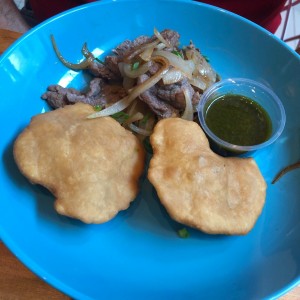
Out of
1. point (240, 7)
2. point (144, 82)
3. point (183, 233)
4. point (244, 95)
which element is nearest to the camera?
point (183, 233)

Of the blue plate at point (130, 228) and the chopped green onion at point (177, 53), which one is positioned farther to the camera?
the chopped green onion at point (177, 53)

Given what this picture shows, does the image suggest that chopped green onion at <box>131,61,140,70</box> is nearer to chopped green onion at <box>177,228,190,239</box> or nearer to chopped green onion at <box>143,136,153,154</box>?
chopped green onion at <box>143,136,153,154</box>

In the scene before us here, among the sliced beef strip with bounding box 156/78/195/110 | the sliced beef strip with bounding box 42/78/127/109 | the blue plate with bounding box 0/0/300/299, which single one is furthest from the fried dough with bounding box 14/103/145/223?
the sliced beef strip with bounding box 156/78/195/110

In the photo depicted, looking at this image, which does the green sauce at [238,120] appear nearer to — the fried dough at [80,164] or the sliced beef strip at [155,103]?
the sliced beef strip at [155,103]

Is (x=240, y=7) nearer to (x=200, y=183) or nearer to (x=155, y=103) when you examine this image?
(x=155, y=103)

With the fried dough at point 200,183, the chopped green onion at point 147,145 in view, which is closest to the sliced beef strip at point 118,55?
the chopped green onion at point 147,145

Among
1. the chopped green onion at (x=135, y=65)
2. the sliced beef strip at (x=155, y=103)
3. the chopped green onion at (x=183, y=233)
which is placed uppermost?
the chopped green onion at (x=135, y=65)

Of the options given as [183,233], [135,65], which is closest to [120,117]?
[135,65]
